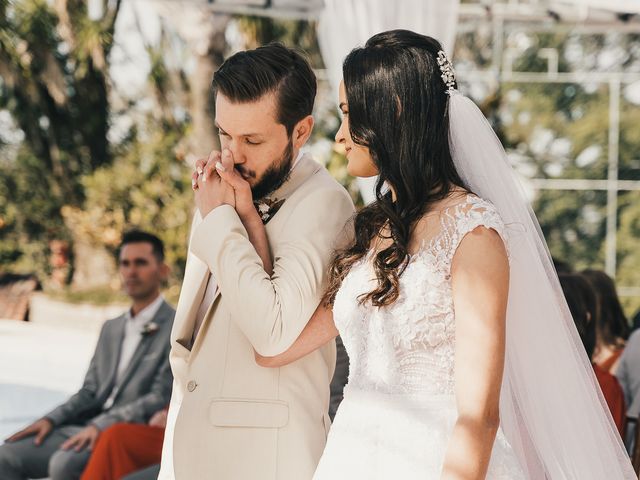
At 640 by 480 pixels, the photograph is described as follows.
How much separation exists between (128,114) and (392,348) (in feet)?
50.5

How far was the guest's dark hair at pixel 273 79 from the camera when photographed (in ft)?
7.64

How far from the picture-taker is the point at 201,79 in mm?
10805

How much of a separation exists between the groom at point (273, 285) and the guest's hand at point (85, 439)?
248cm

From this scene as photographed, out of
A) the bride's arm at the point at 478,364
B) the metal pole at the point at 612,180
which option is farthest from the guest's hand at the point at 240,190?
the metal pole at the point at 612,180

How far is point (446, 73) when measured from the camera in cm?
215

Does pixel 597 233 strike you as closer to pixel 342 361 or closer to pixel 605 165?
pixel 605 165

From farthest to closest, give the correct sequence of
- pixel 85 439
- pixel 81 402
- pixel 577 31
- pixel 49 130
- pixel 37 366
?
pixel 49 130, pixel 577 31, pixel 37 366, pixel 81 402, pixel 85 439

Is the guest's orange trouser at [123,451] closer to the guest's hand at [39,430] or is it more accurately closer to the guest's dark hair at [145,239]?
the guest's hand at [39,430]

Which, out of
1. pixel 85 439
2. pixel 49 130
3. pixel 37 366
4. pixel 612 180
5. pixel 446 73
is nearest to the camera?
pixel 446 73

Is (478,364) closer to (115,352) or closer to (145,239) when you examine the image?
(115,352)

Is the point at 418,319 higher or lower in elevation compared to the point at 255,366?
higher

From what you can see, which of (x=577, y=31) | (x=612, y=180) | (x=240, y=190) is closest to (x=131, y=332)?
(x=240, y=190)

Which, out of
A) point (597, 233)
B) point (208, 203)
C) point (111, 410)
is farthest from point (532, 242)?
point (597, 233)

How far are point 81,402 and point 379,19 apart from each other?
8.14ft
